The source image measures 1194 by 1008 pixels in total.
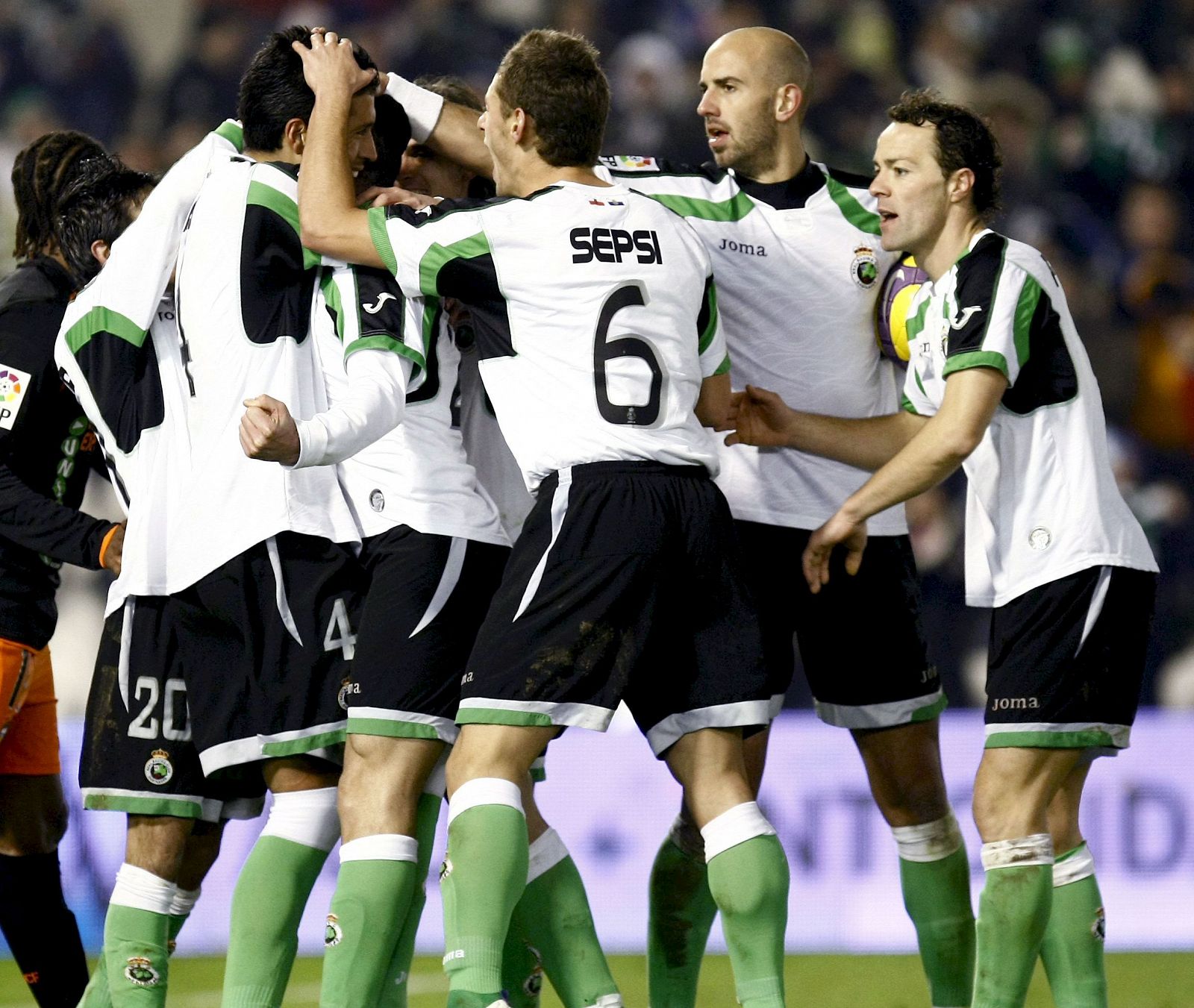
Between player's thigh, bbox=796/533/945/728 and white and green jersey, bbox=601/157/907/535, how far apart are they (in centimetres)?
16

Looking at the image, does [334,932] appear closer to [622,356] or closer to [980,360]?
[622,356]

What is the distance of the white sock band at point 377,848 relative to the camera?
352 cm

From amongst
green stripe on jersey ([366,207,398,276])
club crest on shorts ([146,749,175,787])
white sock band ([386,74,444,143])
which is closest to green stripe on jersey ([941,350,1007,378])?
green stripe on jersey ([366,207,398,276])

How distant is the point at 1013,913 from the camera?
3750 mm

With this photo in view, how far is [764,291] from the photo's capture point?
4.39m

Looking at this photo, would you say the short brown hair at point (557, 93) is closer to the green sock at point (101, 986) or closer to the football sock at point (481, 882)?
the football sock at point (481, 882)

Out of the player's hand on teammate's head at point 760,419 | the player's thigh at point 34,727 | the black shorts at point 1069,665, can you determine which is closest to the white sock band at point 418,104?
the player's hand on teammate's head at point 760,419

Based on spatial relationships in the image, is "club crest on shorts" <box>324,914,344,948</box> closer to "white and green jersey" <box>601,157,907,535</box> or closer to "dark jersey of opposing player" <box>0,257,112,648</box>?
"dark jersey of opposing player" <box>0,257,112,648</box>

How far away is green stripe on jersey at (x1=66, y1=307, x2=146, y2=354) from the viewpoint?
3.88m

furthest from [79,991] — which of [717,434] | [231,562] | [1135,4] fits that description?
[1135,4]

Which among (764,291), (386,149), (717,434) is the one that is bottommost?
(717,434)

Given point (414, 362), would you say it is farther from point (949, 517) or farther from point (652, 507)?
point (949, 517)

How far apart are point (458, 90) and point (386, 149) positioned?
48 cm

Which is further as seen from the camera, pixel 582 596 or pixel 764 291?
pixel 764 291
